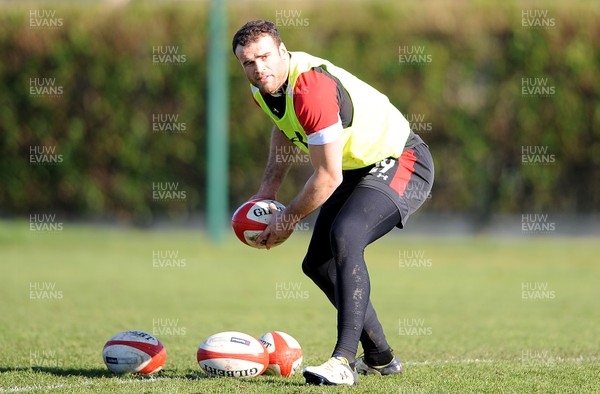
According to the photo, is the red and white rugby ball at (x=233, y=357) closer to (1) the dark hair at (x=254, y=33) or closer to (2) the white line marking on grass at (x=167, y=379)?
(2) the white line marking on grass at (x=167, y=379)

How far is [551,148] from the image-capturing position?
19.1m

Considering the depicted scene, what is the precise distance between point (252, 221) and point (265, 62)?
106 centimetres

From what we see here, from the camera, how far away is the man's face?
5695 millimetres

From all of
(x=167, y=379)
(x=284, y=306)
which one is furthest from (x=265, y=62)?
(x=284, y=306)

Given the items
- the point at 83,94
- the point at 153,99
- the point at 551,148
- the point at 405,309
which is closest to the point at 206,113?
the point at 153,99

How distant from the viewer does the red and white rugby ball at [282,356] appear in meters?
6.48

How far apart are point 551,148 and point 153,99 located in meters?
8.09

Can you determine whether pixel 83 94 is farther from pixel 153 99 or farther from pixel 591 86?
pixel 591 86

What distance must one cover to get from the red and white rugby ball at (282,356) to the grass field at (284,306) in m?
0.12

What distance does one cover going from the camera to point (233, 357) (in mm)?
6223

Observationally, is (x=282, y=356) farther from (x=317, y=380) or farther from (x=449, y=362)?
(x=449, y=362)

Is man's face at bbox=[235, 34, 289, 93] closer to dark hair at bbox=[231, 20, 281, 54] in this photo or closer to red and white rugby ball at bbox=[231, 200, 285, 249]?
dark hair at bbox=[231, 20, 281, 54]

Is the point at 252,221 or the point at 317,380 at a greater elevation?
the point at 252,221

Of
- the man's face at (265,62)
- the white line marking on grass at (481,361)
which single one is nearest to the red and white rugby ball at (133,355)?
the white line marking on grass at (481,361)
